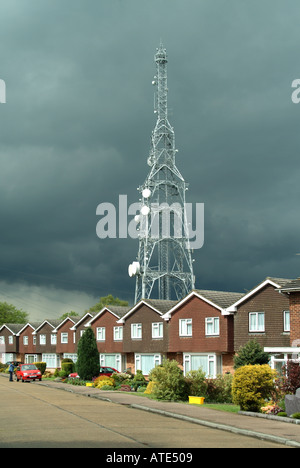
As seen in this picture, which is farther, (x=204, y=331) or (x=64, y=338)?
(x=64, y=338)

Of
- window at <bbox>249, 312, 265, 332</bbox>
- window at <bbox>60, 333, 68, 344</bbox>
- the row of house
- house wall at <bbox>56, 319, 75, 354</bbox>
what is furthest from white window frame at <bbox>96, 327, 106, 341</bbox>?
window at <bbox>249, 312, 265, 332</bbox>

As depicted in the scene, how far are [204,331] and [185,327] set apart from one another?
2.59 m

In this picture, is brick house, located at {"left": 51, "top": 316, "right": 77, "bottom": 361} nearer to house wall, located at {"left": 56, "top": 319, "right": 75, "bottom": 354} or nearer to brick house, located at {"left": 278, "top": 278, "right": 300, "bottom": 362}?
house wall, located at {"left": 56, "top": 319, "right": 75, "bottom": 354}

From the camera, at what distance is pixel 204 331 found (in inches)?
1790

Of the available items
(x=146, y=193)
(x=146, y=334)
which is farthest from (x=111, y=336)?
(x=146, y=193)

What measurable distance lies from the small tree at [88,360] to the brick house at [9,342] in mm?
49329

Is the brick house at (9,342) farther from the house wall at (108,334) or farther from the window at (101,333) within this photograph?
the house wall at (108,334)

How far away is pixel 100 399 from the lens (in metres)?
32.8

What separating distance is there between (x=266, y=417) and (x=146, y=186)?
39168mm

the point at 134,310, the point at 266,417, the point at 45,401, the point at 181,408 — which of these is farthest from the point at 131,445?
the point at 134,310

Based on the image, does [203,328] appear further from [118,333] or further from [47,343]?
[47,343]

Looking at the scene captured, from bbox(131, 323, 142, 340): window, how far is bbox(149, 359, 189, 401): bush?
23.3m

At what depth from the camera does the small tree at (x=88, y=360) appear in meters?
45.8
